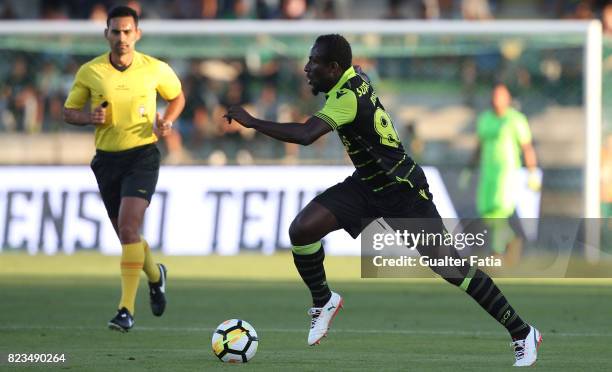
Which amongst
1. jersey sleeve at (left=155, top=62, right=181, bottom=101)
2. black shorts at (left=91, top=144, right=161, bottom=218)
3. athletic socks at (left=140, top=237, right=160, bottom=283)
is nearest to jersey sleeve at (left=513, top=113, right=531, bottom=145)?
jersey sleeve at (left=155, top=62, right=181, bottom=101)

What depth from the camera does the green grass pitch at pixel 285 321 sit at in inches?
336

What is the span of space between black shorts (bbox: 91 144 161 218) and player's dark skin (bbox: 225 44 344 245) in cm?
208

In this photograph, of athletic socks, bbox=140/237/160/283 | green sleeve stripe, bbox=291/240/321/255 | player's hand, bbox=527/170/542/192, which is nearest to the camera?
green sleeve stripe, bbox=291/240/321/255

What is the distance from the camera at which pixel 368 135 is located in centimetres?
870

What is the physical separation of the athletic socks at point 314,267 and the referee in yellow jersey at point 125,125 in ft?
5.93

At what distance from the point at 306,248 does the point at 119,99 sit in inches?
99.7

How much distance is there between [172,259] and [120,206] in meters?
7.78

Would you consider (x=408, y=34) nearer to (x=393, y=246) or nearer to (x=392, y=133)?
(x=393, y=246)

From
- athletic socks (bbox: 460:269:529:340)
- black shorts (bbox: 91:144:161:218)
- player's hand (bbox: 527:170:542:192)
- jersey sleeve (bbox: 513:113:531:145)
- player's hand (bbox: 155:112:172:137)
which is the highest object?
player's hand (bbox: 155:112:172:137)

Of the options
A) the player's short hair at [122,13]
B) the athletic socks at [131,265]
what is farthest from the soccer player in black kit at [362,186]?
the player's short hair at [122,13]

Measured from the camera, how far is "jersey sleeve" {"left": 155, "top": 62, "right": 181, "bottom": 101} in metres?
11.0

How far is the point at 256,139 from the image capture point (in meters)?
19.8

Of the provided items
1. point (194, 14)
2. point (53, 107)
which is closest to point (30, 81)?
point (53, 107)

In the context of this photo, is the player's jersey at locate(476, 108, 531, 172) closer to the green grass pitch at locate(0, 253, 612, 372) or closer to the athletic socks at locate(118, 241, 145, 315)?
the green grass pitch at locate(0, 253, 612, 372)
